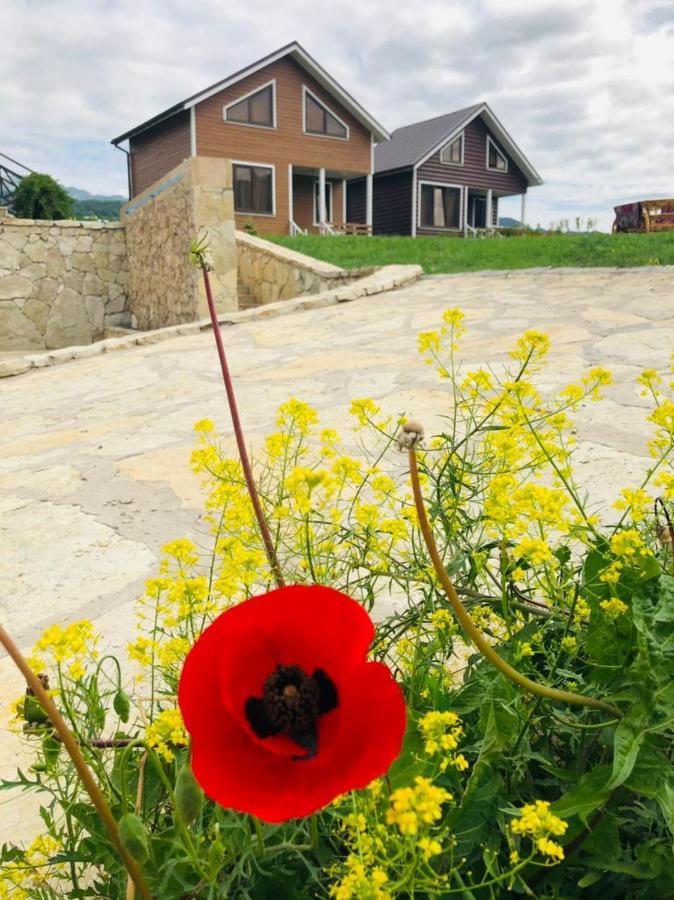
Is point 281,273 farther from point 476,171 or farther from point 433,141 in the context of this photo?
point 476,171

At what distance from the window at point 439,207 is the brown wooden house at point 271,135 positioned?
4.35m

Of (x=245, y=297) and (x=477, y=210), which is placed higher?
(x=477, y=210)

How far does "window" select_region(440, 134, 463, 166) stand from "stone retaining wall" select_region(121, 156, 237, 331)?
20464 millimetres

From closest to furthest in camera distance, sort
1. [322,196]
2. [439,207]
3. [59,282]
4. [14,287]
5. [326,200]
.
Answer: [14,287] < [59,282] < [322,196] < [326,200] < [439,207]

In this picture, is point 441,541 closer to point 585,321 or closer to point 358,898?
point 358,898

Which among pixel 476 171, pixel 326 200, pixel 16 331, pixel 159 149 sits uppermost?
pixel 476 171

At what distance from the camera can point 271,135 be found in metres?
24.2

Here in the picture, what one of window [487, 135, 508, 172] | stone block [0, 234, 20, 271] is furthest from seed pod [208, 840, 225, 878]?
window [487, 135, 508, 172]

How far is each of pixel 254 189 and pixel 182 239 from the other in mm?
14778

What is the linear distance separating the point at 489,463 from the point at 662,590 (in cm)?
44

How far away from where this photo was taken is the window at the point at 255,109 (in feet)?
77.0

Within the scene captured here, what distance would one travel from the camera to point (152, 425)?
4371 mm

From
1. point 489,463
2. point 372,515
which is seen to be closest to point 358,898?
point 372,515

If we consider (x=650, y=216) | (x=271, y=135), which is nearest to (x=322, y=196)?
(x=271, y=135)
